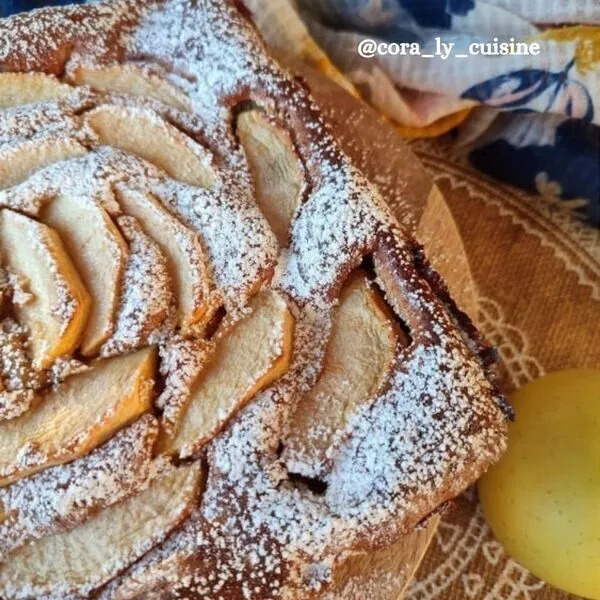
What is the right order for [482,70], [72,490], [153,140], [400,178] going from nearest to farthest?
[72,490], [153,140], [400,178], [482,70]

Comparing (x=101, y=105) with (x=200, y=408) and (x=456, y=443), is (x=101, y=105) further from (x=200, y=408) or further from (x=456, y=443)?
(x=456, y=443)

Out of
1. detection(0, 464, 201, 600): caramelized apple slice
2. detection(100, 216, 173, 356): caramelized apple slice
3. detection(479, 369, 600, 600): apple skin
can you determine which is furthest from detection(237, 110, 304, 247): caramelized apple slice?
detection(479, 369, 600, 600): apple skin

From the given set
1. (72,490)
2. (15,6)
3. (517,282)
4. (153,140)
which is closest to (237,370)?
(72,490)

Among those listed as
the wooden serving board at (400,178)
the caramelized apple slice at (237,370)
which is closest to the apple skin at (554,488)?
the wooden serving board at (400,178)

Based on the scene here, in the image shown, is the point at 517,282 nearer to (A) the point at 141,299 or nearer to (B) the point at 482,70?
(B) the point at 482,70

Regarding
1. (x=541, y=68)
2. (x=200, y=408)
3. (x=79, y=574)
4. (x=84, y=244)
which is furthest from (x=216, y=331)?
(x=541, y=68)

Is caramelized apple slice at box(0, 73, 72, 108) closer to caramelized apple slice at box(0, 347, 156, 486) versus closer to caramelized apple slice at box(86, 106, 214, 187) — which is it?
caramelized apple slice at box(86, 106, 214, 187)
